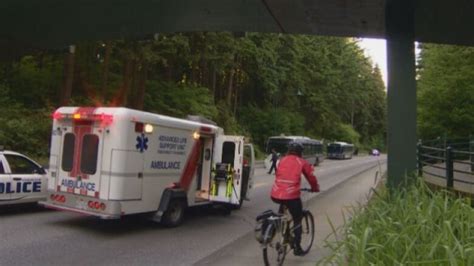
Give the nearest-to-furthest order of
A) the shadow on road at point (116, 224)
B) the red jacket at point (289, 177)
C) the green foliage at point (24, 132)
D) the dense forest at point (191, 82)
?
the red jacket at point (289, 177) < the shadow on road at point (116, 224) < the green foliage at point (24, 132) < the dense forest at point (191, 82)

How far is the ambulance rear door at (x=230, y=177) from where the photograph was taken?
522 inches

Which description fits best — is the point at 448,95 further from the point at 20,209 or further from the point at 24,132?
the point at 20,209

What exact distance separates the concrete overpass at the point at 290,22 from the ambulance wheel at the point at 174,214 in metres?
4.69

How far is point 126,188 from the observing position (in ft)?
34.7

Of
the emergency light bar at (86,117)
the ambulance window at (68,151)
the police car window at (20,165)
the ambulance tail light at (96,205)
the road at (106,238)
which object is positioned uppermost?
the emergency light bar at (86,117)

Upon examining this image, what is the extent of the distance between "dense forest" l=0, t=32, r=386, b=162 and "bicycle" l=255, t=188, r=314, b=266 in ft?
36.2

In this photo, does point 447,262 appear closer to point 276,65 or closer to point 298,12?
point 298,12

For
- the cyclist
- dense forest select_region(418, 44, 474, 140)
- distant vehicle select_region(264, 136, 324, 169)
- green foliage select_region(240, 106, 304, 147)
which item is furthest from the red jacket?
green foliage select_region(240, 106, 304, 147)

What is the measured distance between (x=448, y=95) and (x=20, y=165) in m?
23.5

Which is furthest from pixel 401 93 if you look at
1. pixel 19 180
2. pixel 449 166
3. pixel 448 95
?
pixel 448 95

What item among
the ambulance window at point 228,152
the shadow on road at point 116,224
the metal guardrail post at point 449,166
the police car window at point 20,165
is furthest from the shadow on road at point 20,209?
the metal guardrail post at point 449,166

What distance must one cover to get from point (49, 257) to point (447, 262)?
6125 mm

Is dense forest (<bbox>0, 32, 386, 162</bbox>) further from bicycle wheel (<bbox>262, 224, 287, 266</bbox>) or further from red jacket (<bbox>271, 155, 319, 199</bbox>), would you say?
bicycle wheel (<bbox>262, 224, 287, 266</bbox>)

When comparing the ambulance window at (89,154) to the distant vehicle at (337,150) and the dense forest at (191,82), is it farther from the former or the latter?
the distant vehicle at (337,150)
